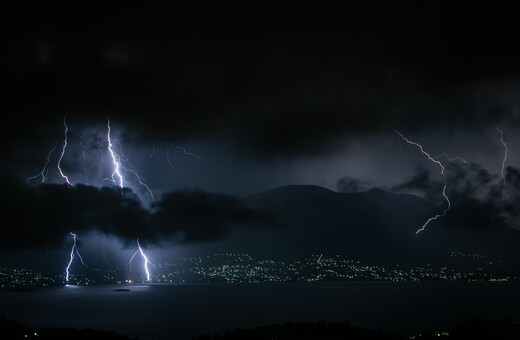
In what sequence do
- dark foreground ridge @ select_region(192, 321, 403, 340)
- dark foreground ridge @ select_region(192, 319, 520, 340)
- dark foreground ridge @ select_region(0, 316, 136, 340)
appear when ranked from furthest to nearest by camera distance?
dark foreground ridge @ select_region(0, 316, 136, 340) < dark foreground ridge @ select_region(192, 321, 403, 340) < dark foreground ridge @ select_region(192, 319, 520, 340)

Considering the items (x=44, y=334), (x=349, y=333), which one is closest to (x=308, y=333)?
(x=349, y=333)

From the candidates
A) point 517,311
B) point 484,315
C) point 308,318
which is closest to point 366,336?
point 308,318

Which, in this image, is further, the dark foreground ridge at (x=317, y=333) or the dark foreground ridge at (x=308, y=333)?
the dark foreground ridge at (x=308, y=333)

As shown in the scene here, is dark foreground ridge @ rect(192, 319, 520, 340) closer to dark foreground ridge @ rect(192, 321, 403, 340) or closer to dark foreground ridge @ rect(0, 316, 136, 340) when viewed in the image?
dark foreground ridge @ rect(192, 321, 403, 340)

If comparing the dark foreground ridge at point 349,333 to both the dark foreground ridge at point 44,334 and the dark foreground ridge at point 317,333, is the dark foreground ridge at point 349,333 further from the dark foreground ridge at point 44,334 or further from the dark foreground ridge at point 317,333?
the dark foreground ridge at point 44,334

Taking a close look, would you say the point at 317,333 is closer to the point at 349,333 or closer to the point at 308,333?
the point at 308,333

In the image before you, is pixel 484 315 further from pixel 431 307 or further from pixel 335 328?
pixel 335 328

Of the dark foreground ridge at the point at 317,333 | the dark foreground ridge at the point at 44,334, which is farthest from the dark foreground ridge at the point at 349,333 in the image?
the dark foreground ridge at the point at 44,334

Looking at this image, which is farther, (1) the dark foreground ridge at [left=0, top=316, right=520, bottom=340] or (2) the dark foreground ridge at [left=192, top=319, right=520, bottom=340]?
(1) the dark foreground ridge at [left=0, top=316, right=520, bottom=340]

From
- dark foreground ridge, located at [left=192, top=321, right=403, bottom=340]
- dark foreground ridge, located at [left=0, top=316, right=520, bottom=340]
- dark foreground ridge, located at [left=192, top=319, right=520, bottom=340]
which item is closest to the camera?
dark foreground ridge, located at [left=192, top=319, right=520, bottom=340]

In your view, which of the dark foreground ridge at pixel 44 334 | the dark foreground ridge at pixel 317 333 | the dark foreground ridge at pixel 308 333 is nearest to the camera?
the dark foreground ridge at pixel 317 333

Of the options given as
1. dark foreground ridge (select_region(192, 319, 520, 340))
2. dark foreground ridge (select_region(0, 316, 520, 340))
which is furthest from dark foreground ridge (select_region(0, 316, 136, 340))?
dark foreground ridge (select_region(192, 319, 520, 340))
